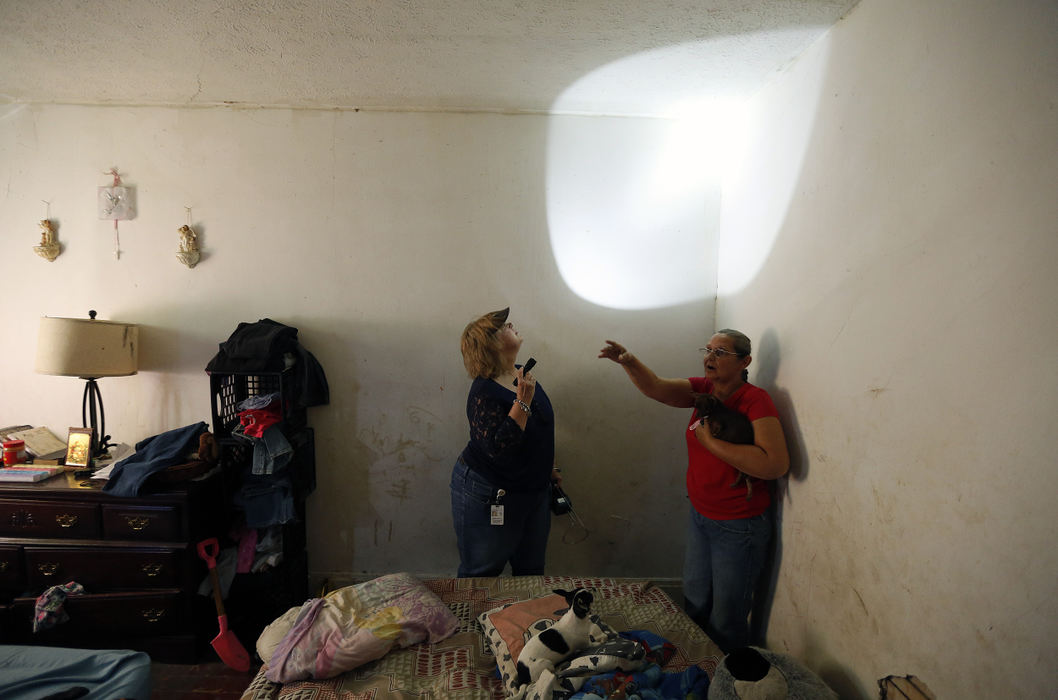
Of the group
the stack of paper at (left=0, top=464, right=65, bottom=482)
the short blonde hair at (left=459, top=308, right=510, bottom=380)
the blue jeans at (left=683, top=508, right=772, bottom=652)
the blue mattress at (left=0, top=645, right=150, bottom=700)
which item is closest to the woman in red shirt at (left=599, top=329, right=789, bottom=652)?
the blue jeans at (left=683, top=508, right=772, bottom=652)

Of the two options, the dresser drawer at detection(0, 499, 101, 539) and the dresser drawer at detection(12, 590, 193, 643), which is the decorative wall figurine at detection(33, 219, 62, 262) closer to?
the dresser drawer at detection(0, 499, 101, 539)

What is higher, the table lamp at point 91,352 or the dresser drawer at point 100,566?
the table lamp at point 91,352

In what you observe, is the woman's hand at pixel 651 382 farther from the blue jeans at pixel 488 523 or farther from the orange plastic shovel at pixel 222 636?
the orange plastic shovel at pixel 222 636

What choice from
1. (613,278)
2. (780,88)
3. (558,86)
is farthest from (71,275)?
(780,88)

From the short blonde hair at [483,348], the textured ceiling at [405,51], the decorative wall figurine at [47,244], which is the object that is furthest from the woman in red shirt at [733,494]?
the decorative wall figurine at [47,244]

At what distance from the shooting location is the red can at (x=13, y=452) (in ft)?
7.48

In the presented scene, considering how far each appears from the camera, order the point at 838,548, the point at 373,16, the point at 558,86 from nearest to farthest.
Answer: the point at 838,548, the point at 373,16, the point at 558,86

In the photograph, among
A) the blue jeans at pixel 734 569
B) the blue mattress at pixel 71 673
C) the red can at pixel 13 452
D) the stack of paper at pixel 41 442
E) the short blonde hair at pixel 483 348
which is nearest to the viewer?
the blue mattress at pixel 71 673

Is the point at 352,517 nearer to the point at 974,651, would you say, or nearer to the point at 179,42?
the point at 179,42

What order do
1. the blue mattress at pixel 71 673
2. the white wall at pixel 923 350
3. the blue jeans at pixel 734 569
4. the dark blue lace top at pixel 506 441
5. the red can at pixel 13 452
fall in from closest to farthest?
the white wall at pixel 923 350, the blue mattress at pixel 71 673, the blue jeans at pixel 734 569, the dark blue lace top at pixel 506 441, the red can at pixel 13 452

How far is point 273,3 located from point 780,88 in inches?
81.5

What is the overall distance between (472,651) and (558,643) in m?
0.36

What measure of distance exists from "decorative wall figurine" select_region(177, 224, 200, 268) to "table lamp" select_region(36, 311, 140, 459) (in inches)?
16.6

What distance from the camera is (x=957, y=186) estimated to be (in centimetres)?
122
